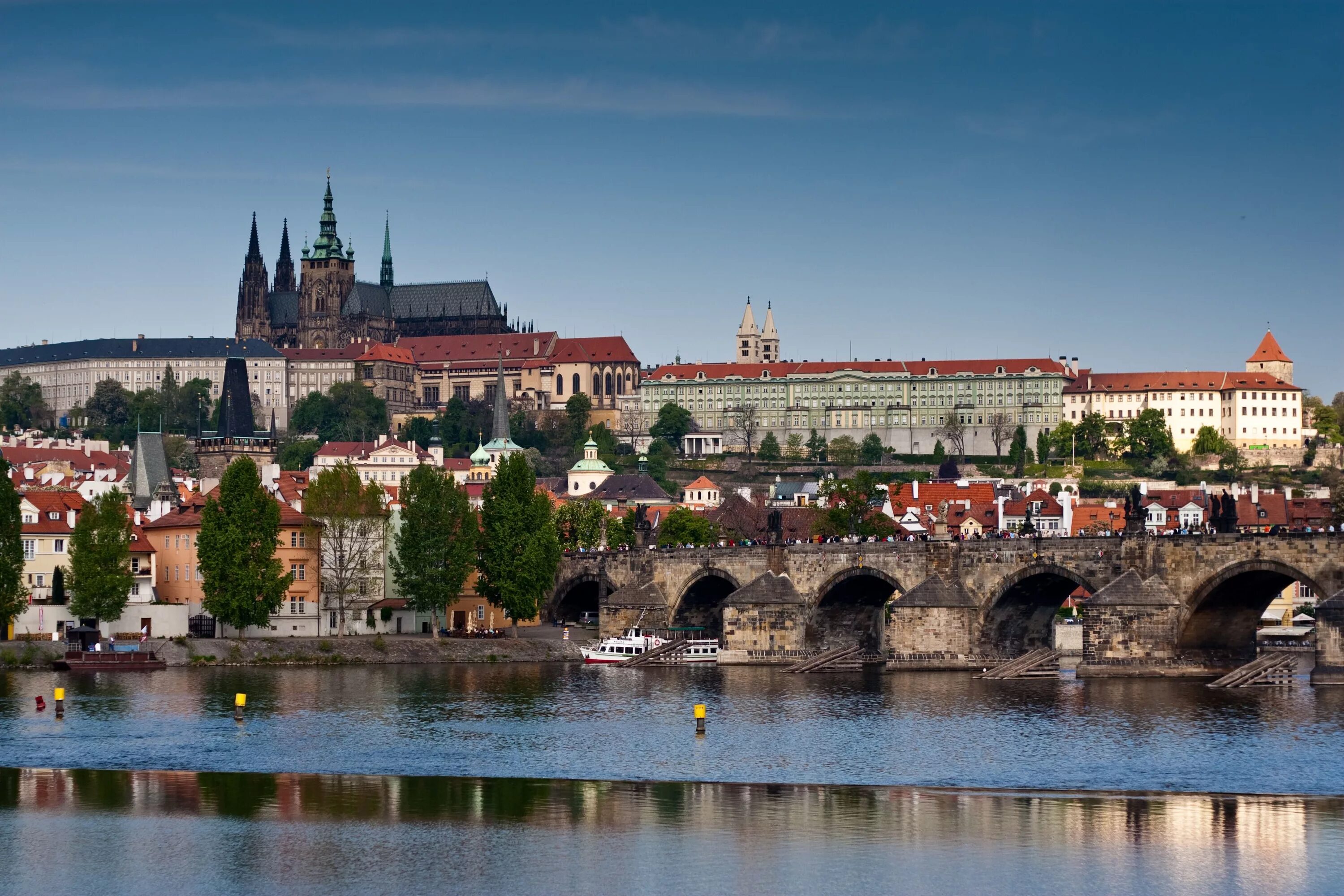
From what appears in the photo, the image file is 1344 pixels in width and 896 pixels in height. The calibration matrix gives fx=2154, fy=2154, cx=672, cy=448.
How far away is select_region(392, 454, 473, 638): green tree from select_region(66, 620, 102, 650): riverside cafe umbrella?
12.7 meters

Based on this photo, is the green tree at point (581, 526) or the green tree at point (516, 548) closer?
the green tree at point (516, 548)

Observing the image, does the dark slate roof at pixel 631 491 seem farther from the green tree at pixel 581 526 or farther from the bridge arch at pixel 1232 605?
the bridge arch at pixel 1232 605

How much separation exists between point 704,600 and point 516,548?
895 cm

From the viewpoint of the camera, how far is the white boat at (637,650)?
89750mm

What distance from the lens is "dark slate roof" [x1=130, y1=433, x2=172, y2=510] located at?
133375mm

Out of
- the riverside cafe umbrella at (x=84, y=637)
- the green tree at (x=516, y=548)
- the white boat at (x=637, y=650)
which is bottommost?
the white boat at (x=637, y=650)

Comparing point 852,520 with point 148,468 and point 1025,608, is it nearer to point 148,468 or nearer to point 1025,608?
point 1025,608

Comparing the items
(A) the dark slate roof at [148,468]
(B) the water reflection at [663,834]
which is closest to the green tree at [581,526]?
(A) the dark slate roof at [148,468]

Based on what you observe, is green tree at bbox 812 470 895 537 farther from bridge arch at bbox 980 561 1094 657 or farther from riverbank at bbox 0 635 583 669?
bridge arch at bbox 980 561 1094 657

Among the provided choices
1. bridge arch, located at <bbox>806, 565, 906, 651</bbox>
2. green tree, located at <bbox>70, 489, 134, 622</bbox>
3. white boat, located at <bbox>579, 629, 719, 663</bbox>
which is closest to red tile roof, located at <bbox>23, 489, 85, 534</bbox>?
green tree, located at <bbox>70, 489, 134, 622</bbox>

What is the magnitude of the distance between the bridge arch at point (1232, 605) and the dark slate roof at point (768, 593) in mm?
17053

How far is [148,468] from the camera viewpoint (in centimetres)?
13738

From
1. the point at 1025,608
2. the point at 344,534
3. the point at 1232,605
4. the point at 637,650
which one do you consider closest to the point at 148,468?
the point at 344,534

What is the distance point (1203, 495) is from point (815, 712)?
97.9m
